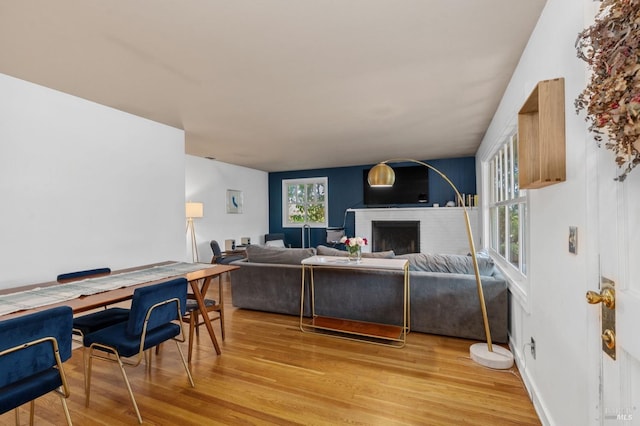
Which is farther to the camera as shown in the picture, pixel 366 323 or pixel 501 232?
pixel 501 232

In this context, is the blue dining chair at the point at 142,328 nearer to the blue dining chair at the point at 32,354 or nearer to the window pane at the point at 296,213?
the blue dining chair at the point at 32,354

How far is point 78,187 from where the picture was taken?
9.50 feet

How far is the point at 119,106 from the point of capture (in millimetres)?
3133

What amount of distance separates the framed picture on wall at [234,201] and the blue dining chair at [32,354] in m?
5.22

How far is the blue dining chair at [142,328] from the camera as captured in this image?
1835 millimetres

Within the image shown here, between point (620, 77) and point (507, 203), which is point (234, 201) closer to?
point (507, 203)

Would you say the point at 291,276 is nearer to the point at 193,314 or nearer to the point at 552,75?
the point at 193,314

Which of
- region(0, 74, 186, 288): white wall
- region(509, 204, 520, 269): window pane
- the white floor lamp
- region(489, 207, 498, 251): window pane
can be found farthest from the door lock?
the white floor lamp

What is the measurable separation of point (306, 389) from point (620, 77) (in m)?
2.30

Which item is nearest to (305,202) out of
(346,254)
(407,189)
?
(407,189)

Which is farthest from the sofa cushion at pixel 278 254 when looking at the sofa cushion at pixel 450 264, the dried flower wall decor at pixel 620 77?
the dried flower wall decor at pixel 620 77

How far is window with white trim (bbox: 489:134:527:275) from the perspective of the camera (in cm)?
257

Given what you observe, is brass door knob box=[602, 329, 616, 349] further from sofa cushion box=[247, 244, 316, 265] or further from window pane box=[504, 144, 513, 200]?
sofa cushion box=[247, 244, 316, 265]

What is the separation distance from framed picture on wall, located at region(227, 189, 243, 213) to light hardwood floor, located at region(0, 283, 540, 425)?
404 cm
